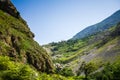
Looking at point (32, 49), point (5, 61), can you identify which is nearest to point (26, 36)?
point (32, 49)

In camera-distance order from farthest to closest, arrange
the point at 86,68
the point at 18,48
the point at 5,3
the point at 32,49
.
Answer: the point at 86,68 < the point at 5,3 < the point at 32,49 < the point at 18,48

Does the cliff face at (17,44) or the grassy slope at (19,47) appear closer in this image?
the grassy slope at (19,47)

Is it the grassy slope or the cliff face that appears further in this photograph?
the cliff face

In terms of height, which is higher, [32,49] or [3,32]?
[3,32]

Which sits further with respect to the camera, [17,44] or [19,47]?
[17,44]

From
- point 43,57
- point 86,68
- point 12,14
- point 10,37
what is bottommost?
point 86,68

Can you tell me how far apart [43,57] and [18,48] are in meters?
24.7

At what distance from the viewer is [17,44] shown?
13138 cm

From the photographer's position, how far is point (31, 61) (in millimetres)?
136500

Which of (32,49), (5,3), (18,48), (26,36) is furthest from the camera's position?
(5,3)

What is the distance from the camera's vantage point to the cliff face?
402 ft

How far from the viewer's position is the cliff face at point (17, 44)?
402 feet

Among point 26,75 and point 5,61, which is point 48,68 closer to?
point 5,61

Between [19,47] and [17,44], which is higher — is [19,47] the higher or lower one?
the lower one
